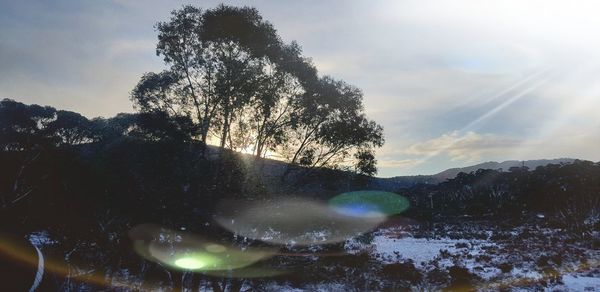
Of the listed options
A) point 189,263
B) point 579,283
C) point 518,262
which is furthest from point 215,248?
point 518,262

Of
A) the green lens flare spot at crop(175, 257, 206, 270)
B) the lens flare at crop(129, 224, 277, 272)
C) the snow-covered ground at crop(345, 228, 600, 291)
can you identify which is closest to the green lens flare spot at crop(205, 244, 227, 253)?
the lens flare at crop(129, 224, 277, 272)

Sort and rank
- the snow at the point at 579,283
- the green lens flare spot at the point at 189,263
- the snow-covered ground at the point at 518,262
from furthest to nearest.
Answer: the snow-covered ground at the point at 518,262 < the snow at the point at 579,283 < the green lens flare spot at the point at 189,263

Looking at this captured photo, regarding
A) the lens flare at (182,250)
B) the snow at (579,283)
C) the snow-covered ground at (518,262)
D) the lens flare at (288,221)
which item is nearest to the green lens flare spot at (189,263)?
the lens flare at (182,250)

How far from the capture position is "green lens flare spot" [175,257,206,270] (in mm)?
12385

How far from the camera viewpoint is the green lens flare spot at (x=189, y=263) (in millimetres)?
12385

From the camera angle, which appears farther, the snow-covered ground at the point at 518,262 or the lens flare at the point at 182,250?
the snow-covered ground at the point at 518,262

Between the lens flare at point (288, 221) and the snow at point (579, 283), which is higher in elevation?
the lens flare at point (288, 221)

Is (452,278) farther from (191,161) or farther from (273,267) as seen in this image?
(191,161)

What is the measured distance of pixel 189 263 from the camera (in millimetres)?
12484

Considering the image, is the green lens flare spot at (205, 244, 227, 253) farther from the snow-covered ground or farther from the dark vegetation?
the snow-covered ground

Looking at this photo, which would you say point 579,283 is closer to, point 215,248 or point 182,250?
point 215,248

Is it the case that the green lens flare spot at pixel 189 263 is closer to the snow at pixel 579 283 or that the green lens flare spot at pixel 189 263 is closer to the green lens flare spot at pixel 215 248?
the green lens flare spot at pixel 215 248

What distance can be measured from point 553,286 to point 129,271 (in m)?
16.0

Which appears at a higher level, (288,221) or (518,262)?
(288,221)
